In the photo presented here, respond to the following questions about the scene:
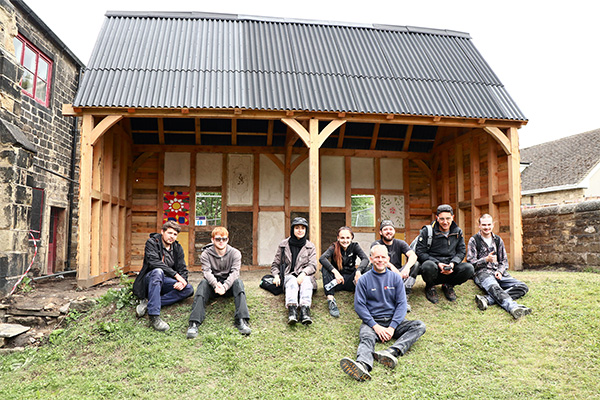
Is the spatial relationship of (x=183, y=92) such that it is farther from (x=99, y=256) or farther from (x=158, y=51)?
(x=99, y=256)

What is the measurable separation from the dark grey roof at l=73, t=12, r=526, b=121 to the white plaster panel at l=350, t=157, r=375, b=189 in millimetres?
2684

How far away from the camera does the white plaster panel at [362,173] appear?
1143cm

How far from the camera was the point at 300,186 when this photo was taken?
36.6ft

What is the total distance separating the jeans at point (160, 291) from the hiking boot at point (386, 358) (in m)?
2.67

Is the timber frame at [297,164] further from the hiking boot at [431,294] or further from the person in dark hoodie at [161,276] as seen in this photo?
Result: the person in dark hoodie at [161,276]

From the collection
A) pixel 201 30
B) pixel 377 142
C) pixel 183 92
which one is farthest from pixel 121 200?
pixel 377 142

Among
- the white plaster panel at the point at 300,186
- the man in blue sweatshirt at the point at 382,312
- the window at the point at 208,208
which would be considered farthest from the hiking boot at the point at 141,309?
the white plaster panel at the point at 300,186

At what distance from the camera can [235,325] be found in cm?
536

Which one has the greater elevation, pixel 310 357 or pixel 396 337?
pixel 396 337

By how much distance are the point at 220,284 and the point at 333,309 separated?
148 cm

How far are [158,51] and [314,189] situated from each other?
14.9ft

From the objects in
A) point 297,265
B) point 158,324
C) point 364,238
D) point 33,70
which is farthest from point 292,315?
point 33,70

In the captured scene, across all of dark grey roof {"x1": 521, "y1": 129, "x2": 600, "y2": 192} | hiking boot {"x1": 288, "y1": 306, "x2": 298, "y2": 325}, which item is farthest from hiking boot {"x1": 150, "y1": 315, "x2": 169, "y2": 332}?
dark grey roof {"x1": 521, "y1": 129, "x2": 600, "y2": 192}

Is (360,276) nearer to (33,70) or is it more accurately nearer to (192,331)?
(192,331)
